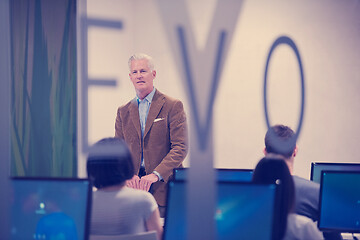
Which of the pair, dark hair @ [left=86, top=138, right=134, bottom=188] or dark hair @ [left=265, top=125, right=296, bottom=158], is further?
dark hair @ [left=265, top=125, right=296, bottom=158]

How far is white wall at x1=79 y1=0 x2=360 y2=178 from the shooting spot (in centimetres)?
409

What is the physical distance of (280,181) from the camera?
5.33ft

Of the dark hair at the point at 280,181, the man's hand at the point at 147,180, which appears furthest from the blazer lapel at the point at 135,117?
the dark hair at the point at 280,181

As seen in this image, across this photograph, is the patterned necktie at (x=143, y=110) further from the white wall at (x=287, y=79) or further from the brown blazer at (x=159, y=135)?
the white wall at (x=287, y=79)

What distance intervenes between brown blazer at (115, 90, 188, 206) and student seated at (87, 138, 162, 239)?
38.0 inches

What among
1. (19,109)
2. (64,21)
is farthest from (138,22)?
(19,109)

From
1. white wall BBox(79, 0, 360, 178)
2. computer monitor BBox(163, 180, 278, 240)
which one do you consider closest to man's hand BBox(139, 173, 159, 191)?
computer monitor BBox(163, 180, 278, 240)

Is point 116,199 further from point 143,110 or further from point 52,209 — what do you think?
point 143,110

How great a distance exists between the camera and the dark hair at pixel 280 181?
148 centimetres

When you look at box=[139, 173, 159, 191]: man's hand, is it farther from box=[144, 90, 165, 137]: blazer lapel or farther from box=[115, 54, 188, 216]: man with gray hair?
box=[144, 90, 165, 137]: blazer lapel

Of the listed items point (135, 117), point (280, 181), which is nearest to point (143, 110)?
point (135, 117)

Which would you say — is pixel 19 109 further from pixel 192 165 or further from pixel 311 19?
pixel 311 19

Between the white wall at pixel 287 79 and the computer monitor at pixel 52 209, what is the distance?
8.54ft

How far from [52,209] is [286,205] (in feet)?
2.69
